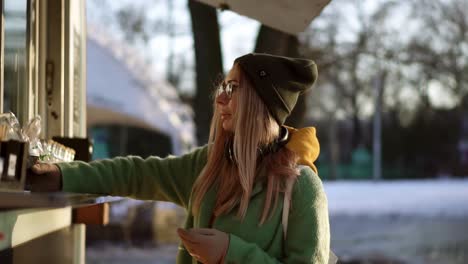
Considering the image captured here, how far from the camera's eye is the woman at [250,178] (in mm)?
2236

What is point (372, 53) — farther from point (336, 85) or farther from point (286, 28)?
point (286, 28)

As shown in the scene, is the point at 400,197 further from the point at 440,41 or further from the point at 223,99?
the point at 223,99

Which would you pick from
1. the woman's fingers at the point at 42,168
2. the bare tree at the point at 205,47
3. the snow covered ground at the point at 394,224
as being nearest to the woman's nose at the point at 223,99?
the woman's fingers at the point at 42,168

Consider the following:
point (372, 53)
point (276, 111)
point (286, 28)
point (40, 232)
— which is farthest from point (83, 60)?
point (372, 53)

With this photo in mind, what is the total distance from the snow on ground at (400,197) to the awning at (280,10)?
10.6 m

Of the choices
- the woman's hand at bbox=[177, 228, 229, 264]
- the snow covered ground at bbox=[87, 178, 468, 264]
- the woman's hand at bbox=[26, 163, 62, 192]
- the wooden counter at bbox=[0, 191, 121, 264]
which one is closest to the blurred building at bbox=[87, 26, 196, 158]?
the snow covered ground at bbox=[87, 178, 468, 264]

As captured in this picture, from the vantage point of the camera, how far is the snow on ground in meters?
14.8

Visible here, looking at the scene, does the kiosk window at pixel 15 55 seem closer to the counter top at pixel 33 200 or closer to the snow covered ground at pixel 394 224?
the counter top at pixel 33 200

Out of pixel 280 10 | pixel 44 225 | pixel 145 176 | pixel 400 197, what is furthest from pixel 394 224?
pixel 145 176

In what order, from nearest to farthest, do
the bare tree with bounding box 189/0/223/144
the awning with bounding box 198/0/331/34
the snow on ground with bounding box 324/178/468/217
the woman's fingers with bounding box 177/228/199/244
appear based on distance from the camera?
the woman's fingers with bounding box 177/228/199/244 → the awning with bounding box 198/0/331/34 → the bare tree with bounding box 189/0/223/144 → the snow on ground with bounding box 324/178/468/217

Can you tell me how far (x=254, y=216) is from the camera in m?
2.31

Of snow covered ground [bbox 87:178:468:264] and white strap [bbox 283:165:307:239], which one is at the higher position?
white strap [bbox 283:165:307:239]

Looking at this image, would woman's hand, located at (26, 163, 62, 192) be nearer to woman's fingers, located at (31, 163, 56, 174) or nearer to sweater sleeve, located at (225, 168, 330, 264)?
woman's fingers, located at (31, 163, 56, 174)

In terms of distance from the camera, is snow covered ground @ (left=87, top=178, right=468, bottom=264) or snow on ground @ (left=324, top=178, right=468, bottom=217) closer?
snow covered ground @ (left=87, top=178, right=468, bottom=264)
